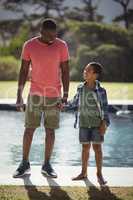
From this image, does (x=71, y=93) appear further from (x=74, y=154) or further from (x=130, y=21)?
(x=130, y=21)

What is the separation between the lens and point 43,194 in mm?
5145

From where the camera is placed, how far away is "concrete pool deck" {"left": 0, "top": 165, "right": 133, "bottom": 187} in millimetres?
5582

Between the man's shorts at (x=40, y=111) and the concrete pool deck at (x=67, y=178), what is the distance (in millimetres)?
497

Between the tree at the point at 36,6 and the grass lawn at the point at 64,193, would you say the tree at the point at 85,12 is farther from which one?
the grass lawn at the point at 64,193

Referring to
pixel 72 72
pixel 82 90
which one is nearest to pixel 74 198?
pixel 82 90

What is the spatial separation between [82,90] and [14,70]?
18.1m

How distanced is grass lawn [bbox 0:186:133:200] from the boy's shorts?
1.78 feet

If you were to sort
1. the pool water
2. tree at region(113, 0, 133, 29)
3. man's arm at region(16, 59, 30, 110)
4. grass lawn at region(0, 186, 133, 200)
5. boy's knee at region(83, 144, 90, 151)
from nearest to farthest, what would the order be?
1. grass lawn at region(0, 186, 133, 200)
2. boy's knee at region(83, 144, 90, 151)
3. man's arm at region(16, 59, 30, 110)
4. the pool water
5. tree at region(113, 0, 133, 29)

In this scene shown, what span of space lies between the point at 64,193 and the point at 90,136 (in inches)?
31.9

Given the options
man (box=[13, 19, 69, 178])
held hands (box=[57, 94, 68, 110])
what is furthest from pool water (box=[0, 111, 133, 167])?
held hands (box=[57, 94, 68, 110])

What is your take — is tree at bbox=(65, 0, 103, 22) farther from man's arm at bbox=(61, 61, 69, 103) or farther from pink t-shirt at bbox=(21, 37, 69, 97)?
pink t-shirt at bbox=(21, 37, 69, 97)

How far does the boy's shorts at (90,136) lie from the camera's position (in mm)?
5770

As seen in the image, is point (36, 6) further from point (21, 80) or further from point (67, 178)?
point (67, 178)

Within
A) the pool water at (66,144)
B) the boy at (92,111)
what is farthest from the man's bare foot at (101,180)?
the pool water at (66,144)
